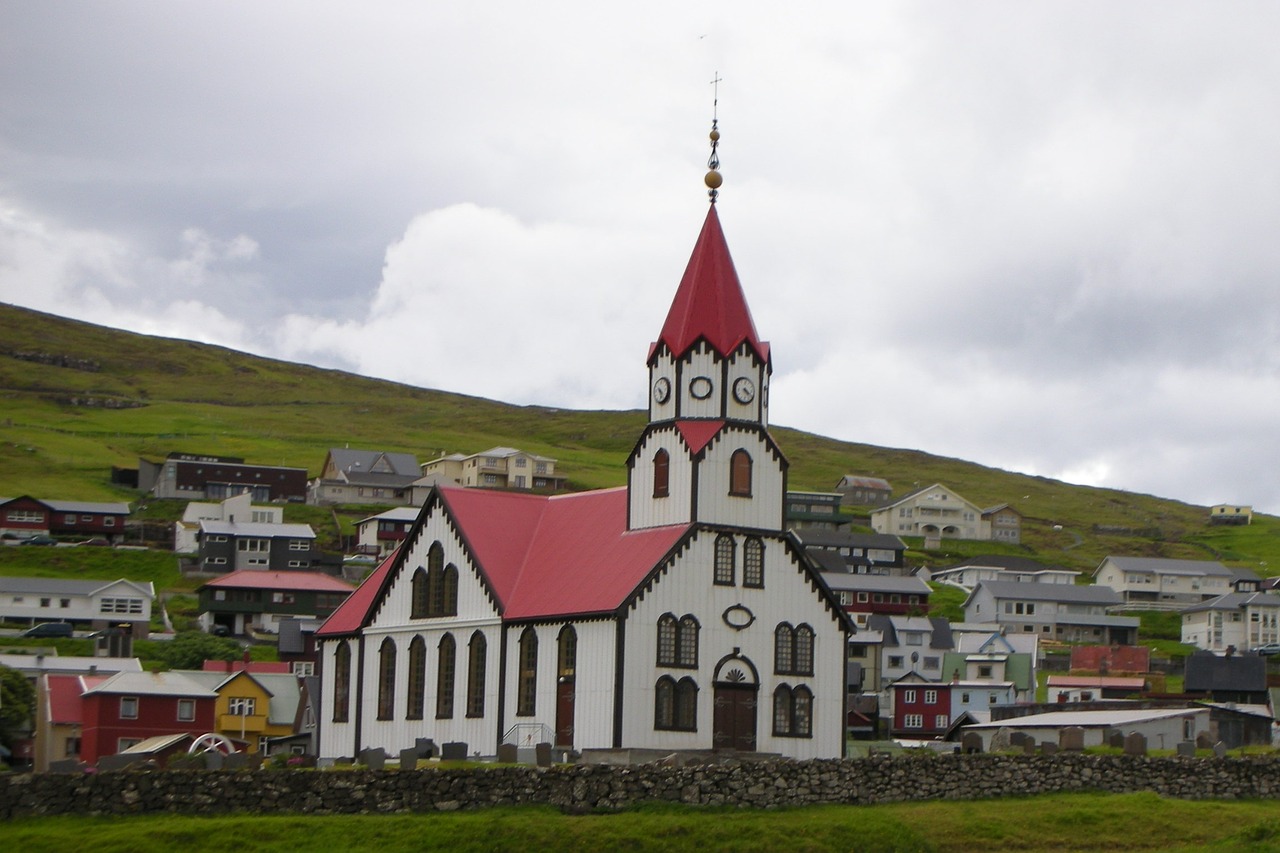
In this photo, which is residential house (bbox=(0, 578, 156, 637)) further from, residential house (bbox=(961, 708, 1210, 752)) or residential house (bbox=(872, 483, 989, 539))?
residential house (bbox=(872, 483, 989, 539))

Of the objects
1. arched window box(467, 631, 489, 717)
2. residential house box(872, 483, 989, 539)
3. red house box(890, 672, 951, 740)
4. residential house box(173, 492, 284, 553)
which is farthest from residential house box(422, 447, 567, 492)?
arched window box(467, 631, 489, 717)

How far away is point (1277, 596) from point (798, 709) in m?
96.8

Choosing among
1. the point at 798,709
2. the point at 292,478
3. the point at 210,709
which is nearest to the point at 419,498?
the point at 292,478

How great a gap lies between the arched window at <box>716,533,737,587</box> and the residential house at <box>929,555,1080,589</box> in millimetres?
101024

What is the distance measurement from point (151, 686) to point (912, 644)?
57.7 meters

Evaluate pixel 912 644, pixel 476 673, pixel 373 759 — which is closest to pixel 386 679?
pixel 476 673

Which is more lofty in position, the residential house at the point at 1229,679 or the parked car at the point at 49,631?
the parked car at the point at 49,631

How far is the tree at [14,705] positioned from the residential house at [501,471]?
106196 mm

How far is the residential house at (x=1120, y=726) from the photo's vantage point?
207 feet

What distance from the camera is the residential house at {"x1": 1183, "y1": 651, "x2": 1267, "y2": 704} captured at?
96750 mm

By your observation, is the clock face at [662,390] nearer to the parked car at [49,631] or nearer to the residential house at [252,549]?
the parked car at [49,631]

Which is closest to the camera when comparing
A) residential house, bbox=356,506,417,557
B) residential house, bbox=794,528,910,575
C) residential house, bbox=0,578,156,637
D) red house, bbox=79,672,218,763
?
red house, bbox=79,672,218,763

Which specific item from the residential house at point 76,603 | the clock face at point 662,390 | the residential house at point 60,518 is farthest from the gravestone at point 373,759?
the residential house at point 60,518

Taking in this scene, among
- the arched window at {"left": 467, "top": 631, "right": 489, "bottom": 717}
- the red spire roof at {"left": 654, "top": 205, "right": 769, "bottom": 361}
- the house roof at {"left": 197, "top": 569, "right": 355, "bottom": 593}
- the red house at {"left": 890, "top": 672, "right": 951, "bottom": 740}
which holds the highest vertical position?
the red spire roof at {"left": 654, "top": 205, "right": 769, "bottom": 361}
